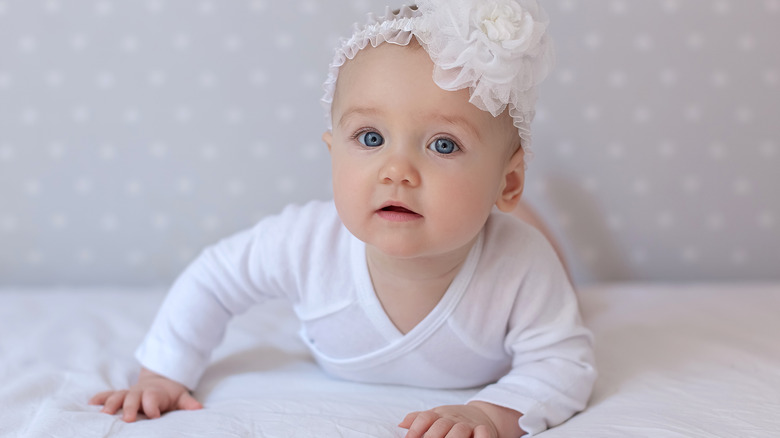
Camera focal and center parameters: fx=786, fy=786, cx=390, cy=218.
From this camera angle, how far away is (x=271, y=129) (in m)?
1.63

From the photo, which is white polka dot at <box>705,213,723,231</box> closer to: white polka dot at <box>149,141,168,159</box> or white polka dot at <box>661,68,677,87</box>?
white polka dot at <box>661,68,677,87</box>

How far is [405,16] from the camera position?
0.93 meters

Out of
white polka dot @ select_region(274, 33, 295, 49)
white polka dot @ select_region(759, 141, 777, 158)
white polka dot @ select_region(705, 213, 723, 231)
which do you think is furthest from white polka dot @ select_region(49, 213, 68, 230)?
white polka dot @ select_region(759, 141, 777, 158)

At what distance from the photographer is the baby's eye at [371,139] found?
0.93 m

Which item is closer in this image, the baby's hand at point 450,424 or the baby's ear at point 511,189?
the baby's hand at point 450,424

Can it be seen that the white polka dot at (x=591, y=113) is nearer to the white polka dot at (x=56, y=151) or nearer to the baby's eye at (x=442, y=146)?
the baby's eye at (x=442, y=146)

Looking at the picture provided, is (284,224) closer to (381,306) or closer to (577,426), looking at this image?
→ (381,306)

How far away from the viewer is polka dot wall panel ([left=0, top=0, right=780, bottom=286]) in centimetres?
160

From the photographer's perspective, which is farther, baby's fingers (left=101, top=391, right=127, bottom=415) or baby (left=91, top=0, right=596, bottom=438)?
baby's fingers (left=101, top=391, right=127, bottom=415)

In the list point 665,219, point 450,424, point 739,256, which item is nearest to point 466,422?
point 450,424

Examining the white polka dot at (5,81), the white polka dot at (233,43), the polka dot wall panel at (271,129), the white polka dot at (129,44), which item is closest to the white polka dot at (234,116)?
the polka dot wall panel at (271,129)

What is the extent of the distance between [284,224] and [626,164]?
2.81 ft

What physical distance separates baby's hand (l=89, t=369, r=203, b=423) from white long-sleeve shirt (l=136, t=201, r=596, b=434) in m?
0.02

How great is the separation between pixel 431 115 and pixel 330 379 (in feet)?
1.52
